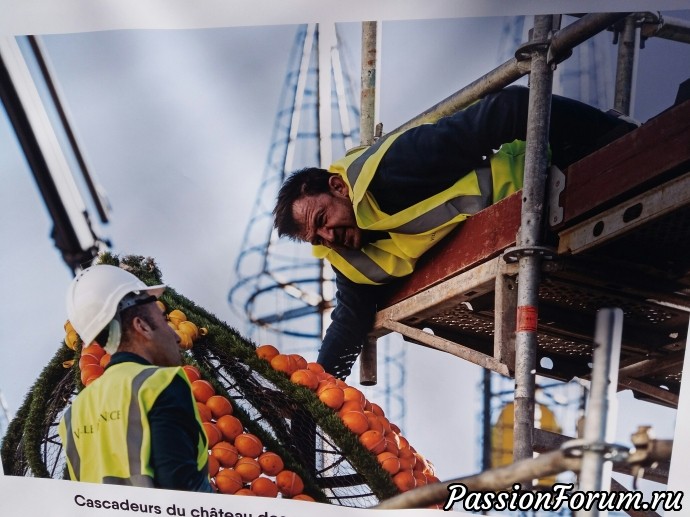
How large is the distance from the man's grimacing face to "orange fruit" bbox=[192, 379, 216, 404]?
55cm

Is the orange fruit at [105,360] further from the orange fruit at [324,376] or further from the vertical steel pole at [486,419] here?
the vertical steel pole at [486,419]

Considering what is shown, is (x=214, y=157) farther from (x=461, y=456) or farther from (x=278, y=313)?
(x=461, y=456)

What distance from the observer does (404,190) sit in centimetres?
288

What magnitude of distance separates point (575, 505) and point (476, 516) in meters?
0.28

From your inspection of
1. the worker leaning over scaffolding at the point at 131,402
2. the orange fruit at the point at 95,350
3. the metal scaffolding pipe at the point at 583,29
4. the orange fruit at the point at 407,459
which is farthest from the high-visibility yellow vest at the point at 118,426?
the metal scaffolding pipe at the point at 583,29

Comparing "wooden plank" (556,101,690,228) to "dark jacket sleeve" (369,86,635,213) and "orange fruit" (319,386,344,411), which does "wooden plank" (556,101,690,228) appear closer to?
"dark jacket sleeve" (369,86,635,213)

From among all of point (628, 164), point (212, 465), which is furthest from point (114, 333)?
point (628, 164)

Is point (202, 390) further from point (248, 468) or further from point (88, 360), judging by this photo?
point (88, 360)

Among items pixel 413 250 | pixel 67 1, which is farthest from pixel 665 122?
pixel 67 1

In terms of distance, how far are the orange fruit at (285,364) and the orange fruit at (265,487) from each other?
1.08 feet

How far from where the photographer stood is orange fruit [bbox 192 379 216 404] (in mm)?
3088

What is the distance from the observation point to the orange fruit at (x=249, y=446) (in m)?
3.06

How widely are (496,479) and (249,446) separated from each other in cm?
78

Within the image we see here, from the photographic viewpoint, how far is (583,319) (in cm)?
275
